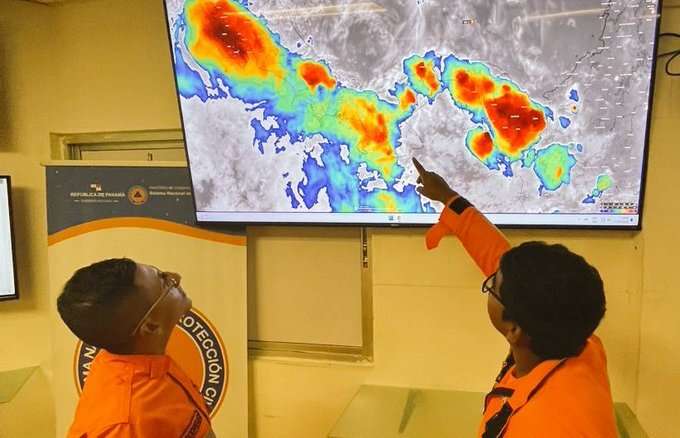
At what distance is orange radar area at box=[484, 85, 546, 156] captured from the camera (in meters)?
1.74

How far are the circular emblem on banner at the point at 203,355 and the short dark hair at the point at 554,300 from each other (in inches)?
55.1

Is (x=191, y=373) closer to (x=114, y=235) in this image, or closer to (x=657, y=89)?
(x=114, y=235)

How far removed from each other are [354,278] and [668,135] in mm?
1218

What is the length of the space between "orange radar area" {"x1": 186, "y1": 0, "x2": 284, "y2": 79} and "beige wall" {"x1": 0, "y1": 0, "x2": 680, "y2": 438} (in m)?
0.52

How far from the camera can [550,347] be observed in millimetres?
1093

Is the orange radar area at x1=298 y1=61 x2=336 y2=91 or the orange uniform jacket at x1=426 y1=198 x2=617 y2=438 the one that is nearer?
the orange uniform jacket at x1=426 y1=198 x2=617 y2=438

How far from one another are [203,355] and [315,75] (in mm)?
1193

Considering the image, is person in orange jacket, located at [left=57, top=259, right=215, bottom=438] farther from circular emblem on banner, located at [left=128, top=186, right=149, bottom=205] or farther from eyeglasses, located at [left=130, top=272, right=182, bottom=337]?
circular emblem on banner, located at [left=128, top=186, right=149, bottom=205]

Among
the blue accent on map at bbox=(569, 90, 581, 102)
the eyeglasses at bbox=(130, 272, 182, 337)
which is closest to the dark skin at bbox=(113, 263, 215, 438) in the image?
the eyeglasses at bbox=(130, 272, 182, 337)

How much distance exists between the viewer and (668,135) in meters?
1.78

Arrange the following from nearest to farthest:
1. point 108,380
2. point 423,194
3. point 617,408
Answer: point 108,380 < point 423,194 < point 617,408

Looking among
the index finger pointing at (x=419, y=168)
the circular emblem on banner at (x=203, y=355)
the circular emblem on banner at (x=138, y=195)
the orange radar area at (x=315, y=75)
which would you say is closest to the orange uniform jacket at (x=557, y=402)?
the index finger pointing at (x=419, y=168)

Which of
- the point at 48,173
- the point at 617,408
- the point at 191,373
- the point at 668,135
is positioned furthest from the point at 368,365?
the point at 48,173

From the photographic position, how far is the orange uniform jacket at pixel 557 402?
0.97 m
